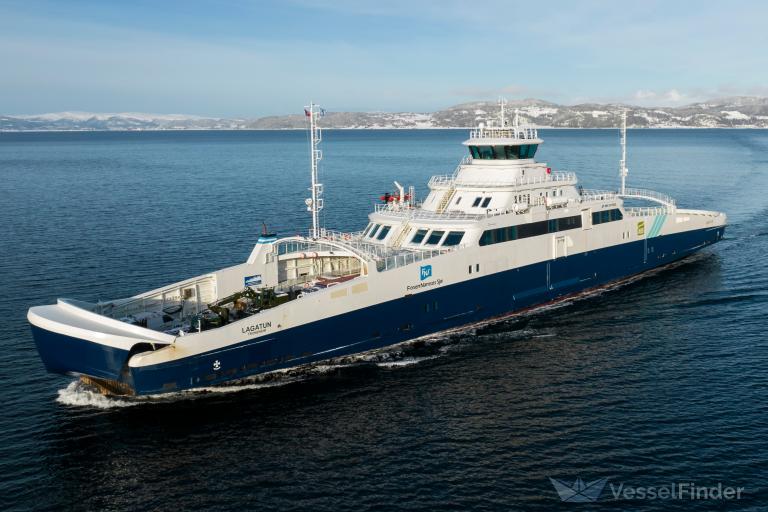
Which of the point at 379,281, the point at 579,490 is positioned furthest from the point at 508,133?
the point at 579,490

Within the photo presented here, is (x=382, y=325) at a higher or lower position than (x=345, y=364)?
higher

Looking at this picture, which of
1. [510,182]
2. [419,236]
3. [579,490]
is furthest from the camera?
[510,182]

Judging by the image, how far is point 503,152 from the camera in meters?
40.5

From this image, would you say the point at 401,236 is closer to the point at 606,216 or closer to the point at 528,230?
the point at 528,230

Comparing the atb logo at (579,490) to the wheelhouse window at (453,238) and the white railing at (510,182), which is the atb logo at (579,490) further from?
the white railing at (510,182)

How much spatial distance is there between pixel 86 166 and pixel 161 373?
129 m

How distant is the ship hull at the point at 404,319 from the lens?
26.2 m

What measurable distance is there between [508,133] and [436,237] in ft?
36.3

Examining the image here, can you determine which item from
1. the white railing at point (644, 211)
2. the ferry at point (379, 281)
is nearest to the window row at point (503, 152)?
the ferry at point (379, 281)

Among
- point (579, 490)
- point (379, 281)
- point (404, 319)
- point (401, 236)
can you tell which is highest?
point (401, 236)

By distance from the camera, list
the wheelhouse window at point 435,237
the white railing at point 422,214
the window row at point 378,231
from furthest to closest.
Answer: the window row at point 378,231 < the white railing at point 422,214 < the wheelhouse window at point 435,237

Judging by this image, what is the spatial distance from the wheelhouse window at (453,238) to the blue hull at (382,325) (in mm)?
2273

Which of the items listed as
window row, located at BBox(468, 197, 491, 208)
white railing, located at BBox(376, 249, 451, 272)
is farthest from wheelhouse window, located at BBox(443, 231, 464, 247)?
window row, located at BBox(468, 197, 491, 208)

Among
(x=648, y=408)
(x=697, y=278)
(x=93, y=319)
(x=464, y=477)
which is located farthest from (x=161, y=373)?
(x=697, y=278)
